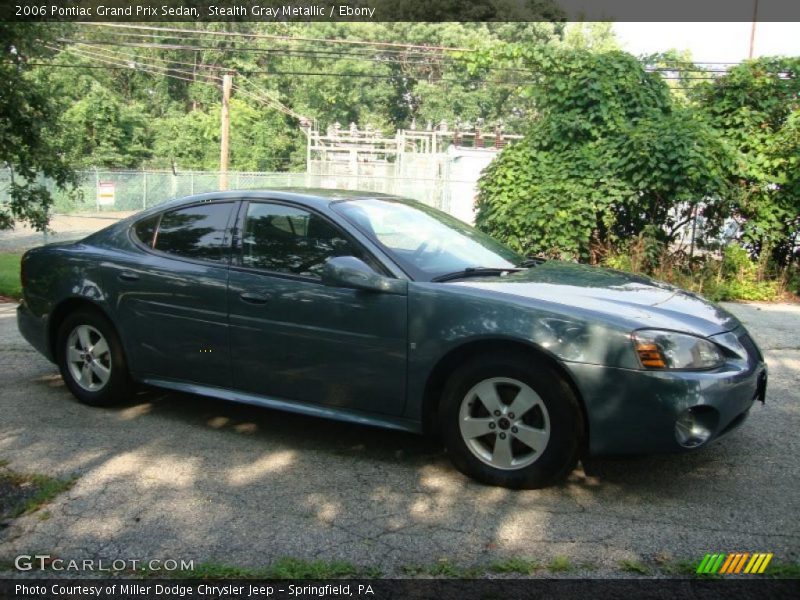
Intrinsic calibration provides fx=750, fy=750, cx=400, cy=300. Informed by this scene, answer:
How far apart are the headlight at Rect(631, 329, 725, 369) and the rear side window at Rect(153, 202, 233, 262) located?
→ 257 centimetres

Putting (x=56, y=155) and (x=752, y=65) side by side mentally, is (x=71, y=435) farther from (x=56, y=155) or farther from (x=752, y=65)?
(x=752, y=65)

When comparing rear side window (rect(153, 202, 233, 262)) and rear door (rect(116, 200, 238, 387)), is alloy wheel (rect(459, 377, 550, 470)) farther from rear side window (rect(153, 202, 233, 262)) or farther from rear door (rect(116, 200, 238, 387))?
rear side window (rect(153, 202, 233, 262))

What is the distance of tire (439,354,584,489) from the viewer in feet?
12.1

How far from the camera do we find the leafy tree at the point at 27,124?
1099 centimetres

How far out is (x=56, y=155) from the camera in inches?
472

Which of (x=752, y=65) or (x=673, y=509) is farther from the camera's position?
(x=752, y=65)

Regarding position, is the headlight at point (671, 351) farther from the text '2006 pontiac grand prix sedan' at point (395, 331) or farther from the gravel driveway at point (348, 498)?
the gravel driveway at point (348, 498)

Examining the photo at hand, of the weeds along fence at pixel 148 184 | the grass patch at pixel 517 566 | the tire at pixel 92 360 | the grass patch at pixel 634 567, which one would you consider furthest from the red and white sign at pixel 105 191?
the grass patch at pixel 634 567

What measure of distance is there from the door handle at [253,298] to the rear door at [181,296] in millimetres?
145

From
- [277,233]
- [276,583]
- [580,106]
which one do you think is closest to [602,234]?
[580,106]

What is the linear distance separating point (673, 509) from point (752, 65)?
9971 millimetres

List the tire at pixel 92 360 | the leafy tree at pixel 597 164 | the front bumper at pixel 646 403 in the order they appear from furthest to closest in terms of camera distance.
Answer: the leafy tree at pixel 597 164
the tire at pixel 92 360
the front bumper at pixel 646 403

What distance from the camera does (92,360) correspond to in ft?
17.2

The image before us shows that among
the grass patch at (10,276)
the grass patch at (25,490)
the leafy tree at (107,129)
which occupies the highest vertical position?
the leafy tree at (107,129)
